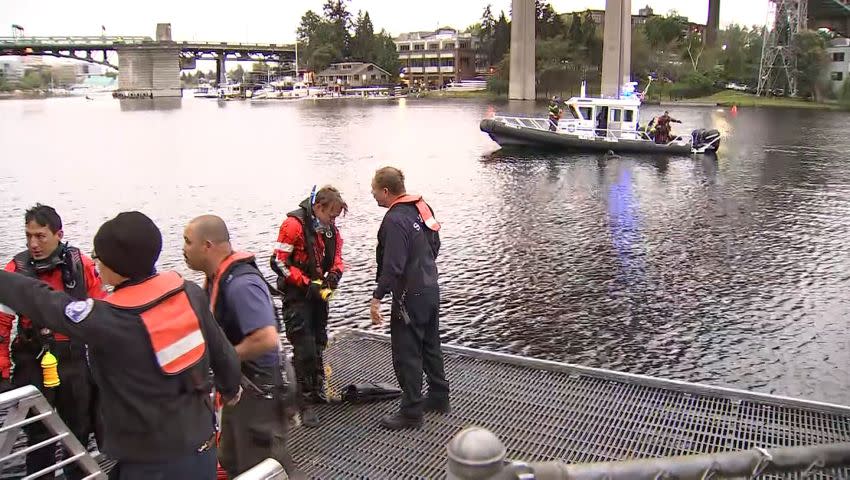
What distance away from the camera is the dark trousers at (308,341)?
4.91 m

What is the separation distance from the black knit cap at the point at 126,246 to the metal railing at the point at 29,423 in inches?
36.0

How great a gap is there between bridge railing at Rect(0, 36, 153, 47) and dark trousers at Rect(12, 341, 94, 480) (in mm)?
129280

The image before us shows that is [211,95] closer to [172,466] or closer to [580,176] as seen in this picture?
[580,176]

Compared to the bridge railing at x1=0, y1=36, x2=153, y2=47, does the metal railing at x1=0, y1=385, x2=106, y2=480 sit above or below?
below

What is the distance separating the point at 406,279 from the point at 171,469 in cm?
259

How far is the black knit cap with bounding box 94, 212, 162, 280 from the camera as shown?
2281 millimetres

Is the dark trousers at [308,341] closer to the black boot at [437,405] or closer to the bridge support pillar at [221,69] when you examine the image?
the black boot at [437,405]

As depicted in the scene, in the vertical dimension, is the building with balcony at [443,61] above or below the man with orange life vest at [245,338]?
above

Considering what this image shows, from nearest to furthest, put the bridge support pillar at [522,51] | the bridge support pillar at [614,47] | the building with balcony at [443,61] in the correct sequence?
the bridge support pillar at [614,47] → the bridge support pillar at [522,51] → the building with balcony at [443,61]

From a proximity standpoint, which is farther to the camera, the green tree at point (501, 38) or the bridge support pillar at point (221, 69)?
the bridge support pillar at point (221, 69)

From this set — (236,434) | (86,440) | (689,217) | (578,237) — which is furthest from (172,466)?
(689,217)

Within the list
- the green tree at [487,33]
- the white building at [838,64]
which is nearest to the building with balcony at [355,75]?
the green tree at [487,33]

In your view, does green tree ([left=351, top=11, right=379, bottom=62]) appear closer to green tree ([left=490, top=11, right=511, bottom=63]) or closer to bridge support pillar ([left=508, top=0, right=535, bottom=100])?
green tree ([left=490, top=11, right=511, bottom=63])

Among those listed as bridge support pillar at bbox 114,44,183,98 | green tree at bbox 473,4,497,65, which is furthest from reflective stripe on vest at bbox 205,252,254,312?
bridge support pillar at bbox 114,44,183,98
